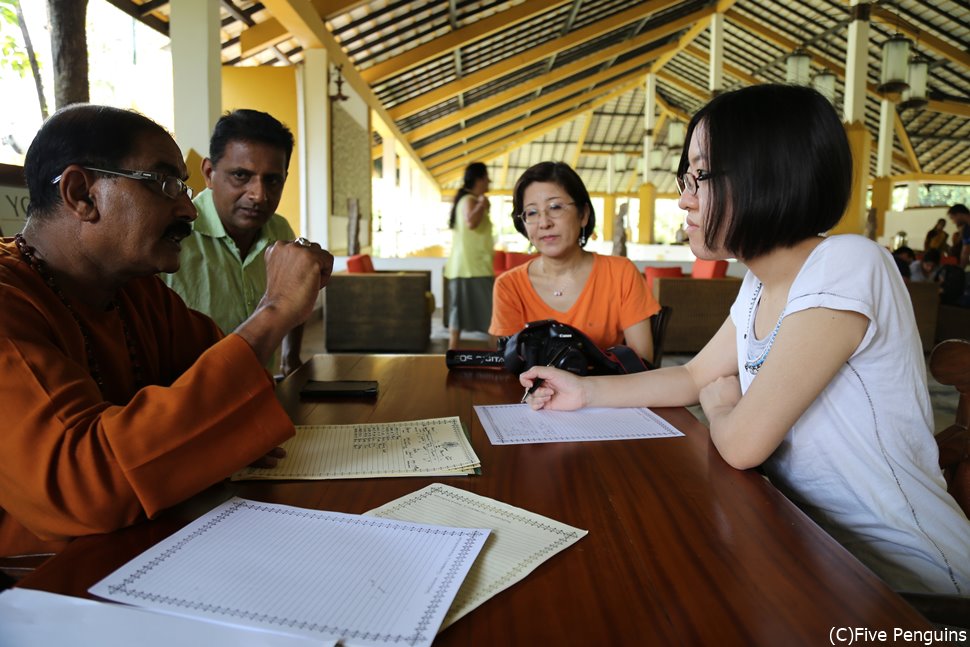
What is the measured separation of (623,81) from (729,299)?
13.1m

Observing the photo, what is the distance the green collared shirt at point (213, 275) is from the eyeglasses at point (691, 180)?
1354 millimetres

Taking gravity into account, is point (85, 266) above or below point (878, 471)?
above

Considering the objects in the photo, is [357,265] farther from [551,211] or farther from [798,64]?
[798,64]

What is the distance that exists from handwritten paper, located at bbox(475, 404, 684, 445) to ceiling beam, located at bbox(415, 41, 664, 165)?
1438 centimetres

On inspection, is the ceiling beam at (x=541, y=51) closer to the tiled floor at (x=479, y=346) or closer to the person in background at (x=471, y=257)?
the tiled floor at (x=479, y=346)

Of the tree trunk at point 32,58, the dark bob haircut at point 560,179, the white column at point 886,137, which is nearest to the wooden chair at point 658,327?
the dark bob haircut at point 560,179

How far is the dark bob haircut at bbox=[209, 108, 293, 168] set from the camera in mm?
1842

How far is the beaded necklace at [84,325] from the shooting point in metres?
0.84

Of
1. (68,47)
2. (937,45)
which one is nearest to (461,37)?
(68,47)

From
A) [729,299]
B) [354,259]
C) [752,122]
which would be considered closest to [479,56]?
[354,259]

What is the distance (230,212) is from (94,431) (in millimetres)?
1347

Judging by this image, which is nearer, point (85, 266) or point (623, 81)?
point (85, 266)

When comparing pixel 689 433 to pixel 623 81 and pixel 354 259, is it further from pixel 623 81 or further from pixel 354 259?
pixel 623 81

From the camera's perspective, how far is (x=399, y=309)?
5.16 meters
